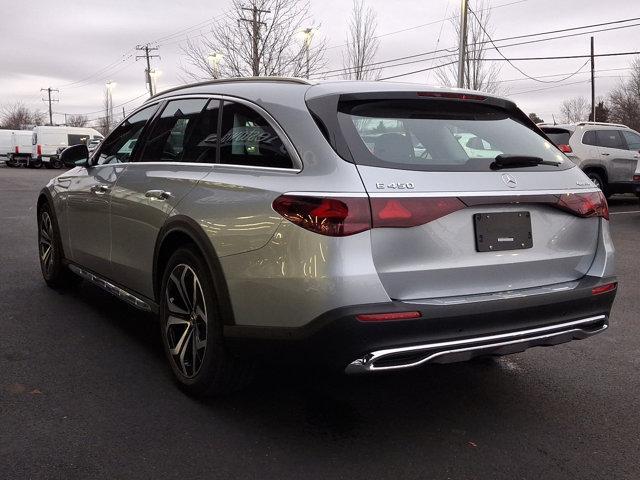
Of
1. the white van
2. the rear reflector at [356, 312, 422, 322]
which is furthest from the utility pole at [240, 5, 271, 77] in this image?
the rear reflector at [356, 312, 422, 322]

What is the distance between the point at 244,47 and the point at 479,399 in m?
23.3

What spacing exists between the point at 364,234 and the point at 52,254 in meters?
4.08

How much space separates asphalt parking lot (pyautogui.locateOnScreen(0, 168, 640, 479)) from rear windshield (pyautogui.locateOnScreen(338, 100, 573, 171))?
106cm

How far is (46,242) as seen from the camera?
19.6 feet

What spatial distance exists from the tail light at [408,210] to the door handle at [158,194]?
57.8 inches

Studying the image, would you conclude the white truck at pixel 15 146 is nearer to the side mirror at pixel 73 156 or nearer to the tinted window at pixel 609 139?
the tinted window at pixel 609 139

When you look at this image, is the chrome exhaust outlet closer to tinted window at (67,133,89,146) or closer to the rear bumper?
the rear bumper

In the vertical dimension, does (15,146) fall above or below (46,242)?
above

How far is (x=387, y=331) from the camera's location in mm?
2656

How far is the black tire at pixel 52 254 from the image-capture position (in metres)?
5.59

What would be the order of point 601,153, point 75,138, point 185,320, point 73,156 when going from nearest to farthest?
point 185,320
point 73,156
point 601,153
point 75,138

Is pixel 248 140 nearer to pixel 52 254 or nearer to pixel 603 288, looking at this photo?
pixel 603 288

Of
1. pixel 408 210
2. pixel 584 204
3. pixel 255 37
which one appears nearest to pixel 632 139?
pixel 584 204

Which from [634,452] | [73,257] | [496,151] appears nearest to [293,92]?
[496,151]
